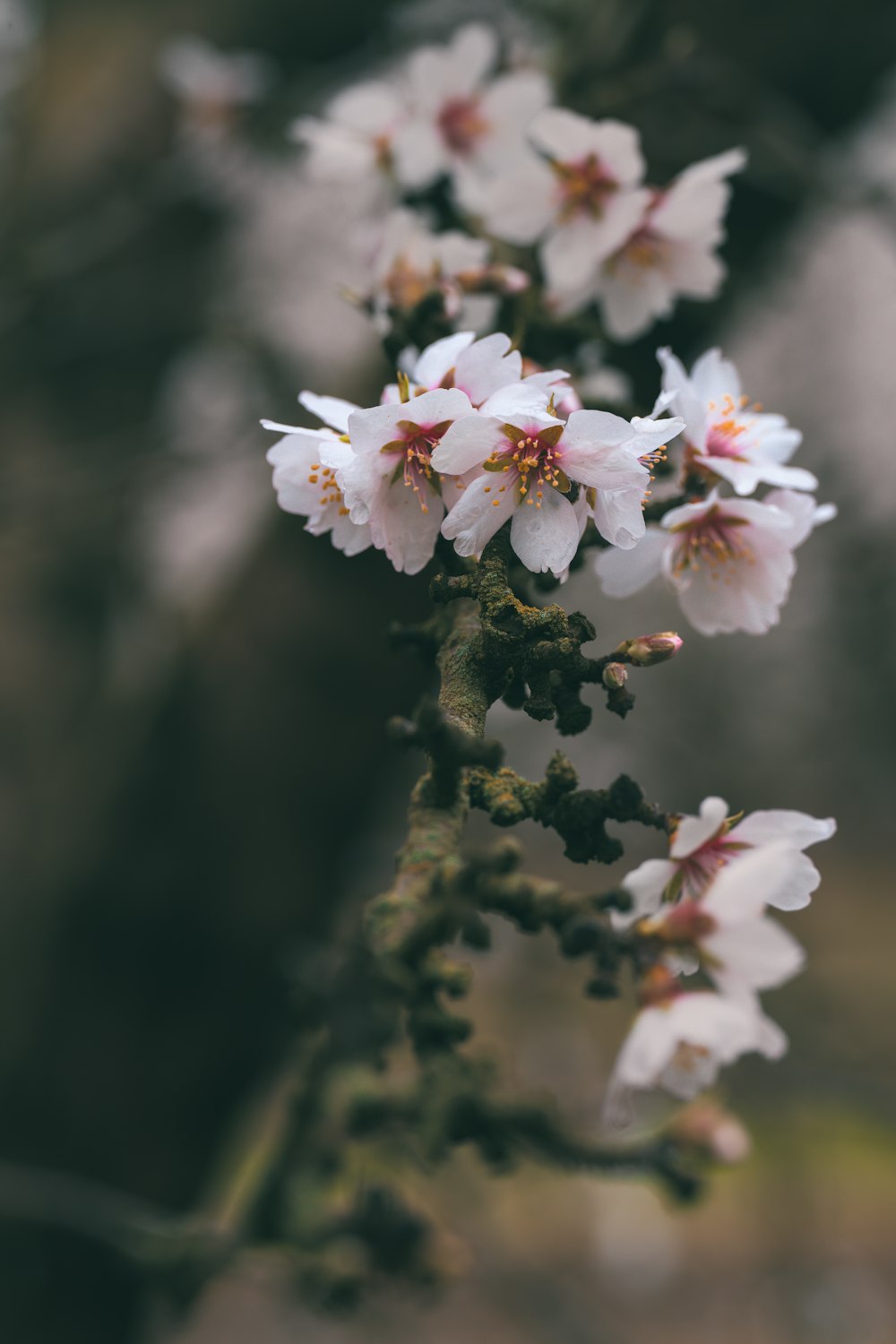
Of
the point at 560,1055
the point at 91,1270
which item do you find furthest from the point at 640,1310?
the point at 91,1270

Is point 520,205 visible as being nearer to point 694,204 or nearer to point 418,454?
point 694,204

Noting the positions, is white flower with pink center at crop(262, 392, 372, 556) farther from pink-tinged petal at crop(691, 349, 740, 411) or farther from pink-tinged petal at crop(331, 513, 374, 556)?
pink-tinged petal at crop(691, 349, 740, 411)

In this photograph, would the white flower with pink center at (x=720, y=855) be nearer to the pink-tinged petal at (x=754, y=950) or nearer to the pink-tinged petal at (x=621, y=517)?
the pink-tinged petal at (x=754, y=950)

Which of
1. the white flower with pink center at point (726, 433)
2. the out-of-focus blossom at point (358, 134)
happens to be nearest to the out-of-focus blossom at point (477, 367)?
the white flower with pink center at point (726, 433)

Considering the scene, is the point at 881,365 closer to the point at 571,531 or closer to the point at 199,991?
the point at 199,991

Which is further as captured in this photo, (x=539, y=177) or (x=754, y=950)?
(x=539, y=177)

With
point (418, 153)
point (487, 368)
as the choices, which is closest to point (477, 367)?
point (487, 368)
